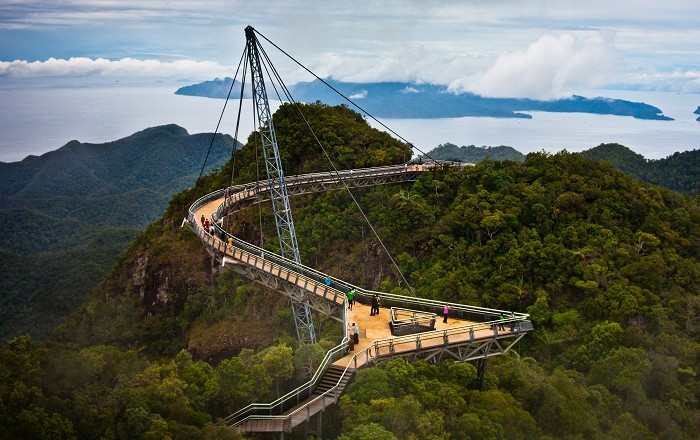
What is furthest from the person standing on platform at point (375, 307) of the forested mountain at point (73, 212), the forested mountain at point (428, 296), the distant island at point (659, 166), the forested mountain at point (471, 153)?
the forested mountain at point (471, 153)

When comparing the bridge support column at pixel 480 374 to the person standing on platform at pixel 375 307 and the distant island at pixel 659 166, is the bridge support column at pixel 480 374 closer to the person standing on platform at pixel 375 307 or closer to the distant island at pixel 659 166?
the person standing on platform at pixel 375 307

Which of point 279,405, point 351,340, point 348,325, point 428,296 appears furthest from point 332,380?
point 428,296

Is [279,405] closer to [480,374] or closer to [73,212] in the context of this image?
[480,374]

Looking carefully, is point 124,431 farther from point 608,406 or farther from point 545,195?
point 545,195

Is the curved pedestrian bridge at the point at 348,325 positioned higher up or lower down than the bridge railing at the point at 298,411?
higher up

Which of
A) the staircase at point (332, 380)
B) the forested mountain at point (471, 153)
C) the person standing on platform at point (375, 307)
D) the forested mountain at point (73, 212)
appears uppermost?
the forested mountain at point (471, 153)

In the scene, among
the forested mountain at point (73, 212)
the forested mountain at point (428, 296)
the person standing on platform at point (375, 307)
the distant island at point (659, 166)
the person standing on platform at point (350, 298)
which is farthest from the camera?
the distant island at point (659, 166)

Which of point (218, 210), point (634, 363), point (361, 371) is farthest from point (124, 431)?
point (218, 210)
